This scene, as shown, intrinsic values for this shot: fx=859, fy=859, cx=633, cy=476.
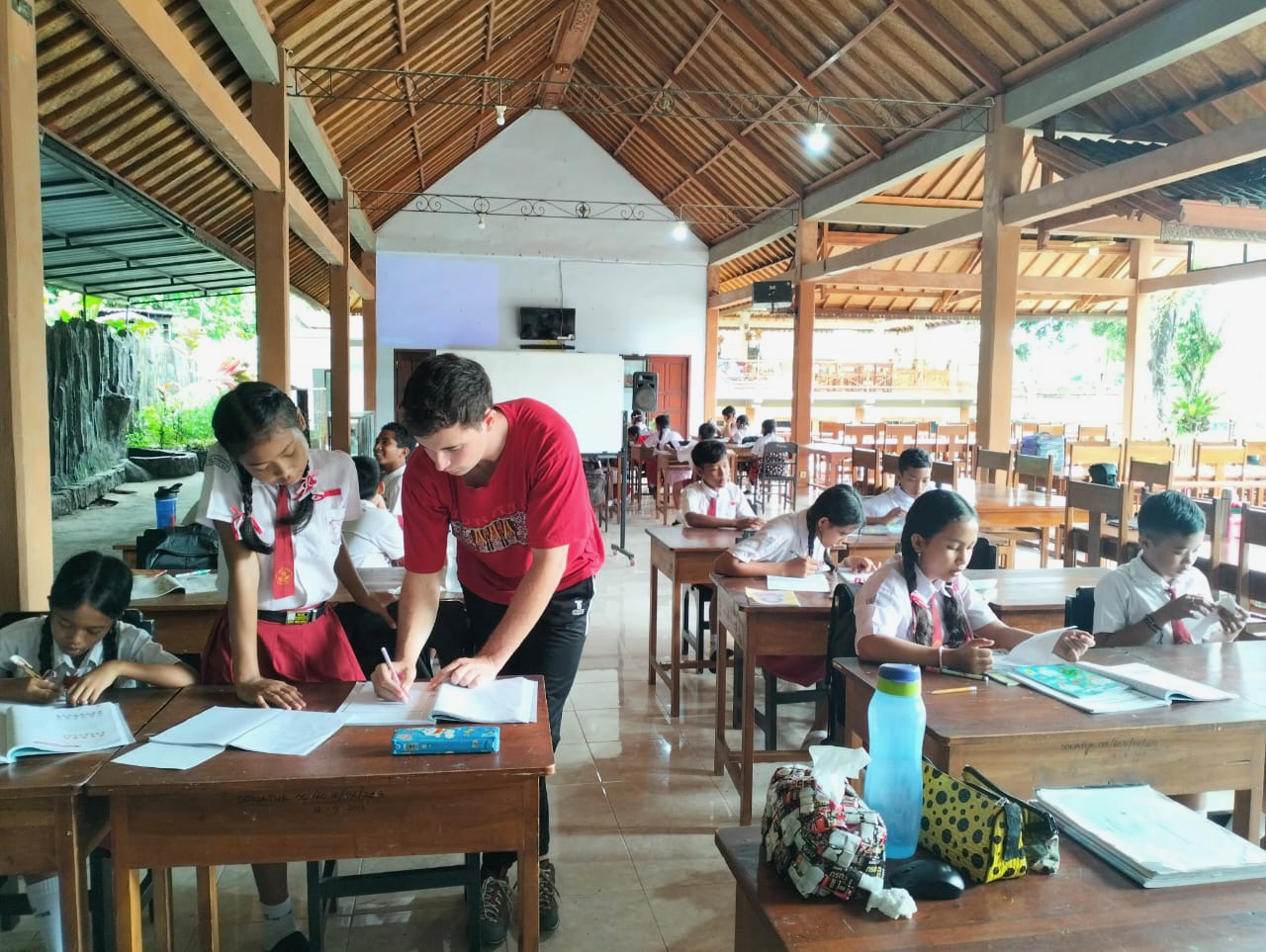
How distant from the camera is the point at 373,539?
3525 mm

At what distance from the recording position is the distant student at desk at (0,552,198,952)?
6.08ft

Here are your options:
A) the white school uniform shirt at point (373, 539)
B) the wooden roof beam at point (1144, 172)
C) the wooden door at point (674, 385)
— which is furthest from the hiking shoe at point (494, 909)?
the wooden door at point (674, 385)

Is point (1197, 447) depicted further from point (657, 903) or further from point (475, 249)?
point (475, 249)

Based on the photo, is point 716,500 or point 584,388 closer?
point 716,500

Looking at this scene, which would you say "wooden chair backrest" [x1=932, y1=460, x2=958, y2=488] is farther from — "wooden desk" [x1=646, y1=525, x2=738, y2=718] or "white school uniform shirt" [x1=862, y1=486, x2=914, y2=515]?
"wooden desk" [x1=646, y1=525, x2=738, y2=718]

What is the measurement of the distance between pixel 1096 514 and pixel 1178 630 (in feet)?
8.33

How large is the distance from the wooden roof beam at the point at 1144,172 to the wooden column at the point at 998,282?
0.51 feet

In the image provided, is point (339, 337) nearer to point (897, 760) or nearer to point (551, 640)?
point (551, 640)

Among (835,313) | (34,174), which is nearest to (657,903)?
(34,174)

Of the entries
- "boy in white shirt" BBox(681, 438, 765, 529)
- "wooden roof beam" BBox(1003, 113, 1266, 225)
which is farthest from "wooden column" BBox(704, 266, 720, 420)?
"boy in white shirt" BBox(681, 438, 765, 529)

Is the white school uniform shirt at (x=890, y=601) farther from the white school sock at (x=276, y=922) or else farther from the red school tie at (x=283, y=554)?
the white school sock at (x=276, y=922)

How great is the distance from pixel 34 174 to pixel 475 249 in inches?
475

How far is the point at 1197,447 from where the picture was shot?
7914 mm

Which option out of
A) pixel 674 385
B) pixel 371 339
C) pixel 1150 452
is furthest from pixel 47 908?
pixel 674 385
